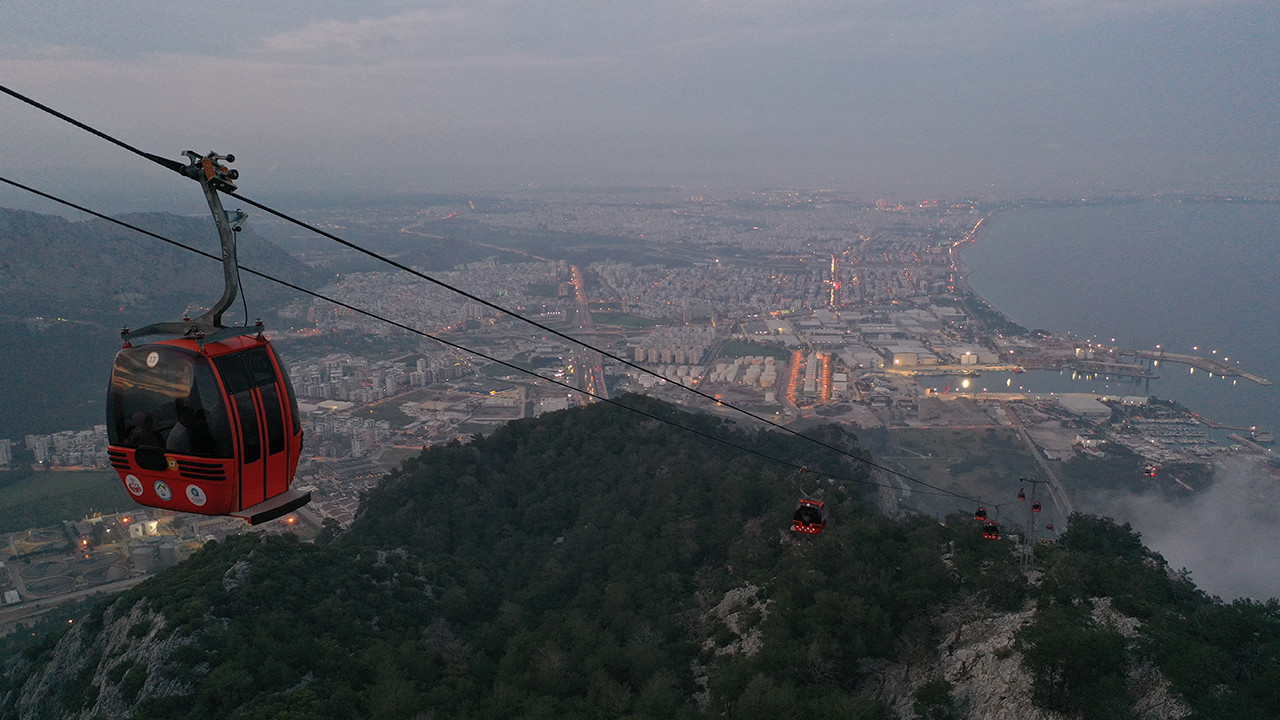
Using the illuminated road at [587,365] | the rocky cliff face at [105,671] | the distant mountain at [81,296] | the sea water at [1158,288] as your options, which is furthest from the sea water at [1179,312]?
the distant mountain at [81,296]

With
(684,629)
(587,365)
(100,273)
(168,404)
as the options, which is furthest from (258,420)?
(100,273)

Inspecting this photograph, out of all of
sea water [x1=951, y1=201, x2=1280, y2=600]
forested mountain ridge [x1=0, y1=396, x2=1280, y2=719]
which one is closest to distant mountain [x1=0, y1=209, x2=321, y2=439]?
forested mountain ridge [x1=0, y1=396, x2=1280, y2=719]

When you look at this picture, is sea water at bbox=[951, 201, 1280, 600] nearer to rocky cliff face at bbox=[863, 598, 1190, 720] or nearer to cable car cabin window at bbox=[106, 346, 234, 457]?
rocky cliff face at bbox=[863, 598, 1190, 720]

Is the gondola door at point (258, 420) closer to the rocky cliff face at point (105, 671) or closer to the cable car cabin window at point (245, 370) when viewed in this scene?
the cable car cabin window at point (245, 370)

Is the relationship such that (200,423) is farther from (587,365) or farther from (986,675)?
(587,365)

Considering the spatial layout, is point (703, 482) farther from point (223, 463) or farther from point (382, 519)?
point (223, 463)

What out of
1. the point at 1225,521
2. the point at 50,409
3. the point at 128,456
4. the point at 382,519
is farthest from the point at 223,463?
the point at 50,409
